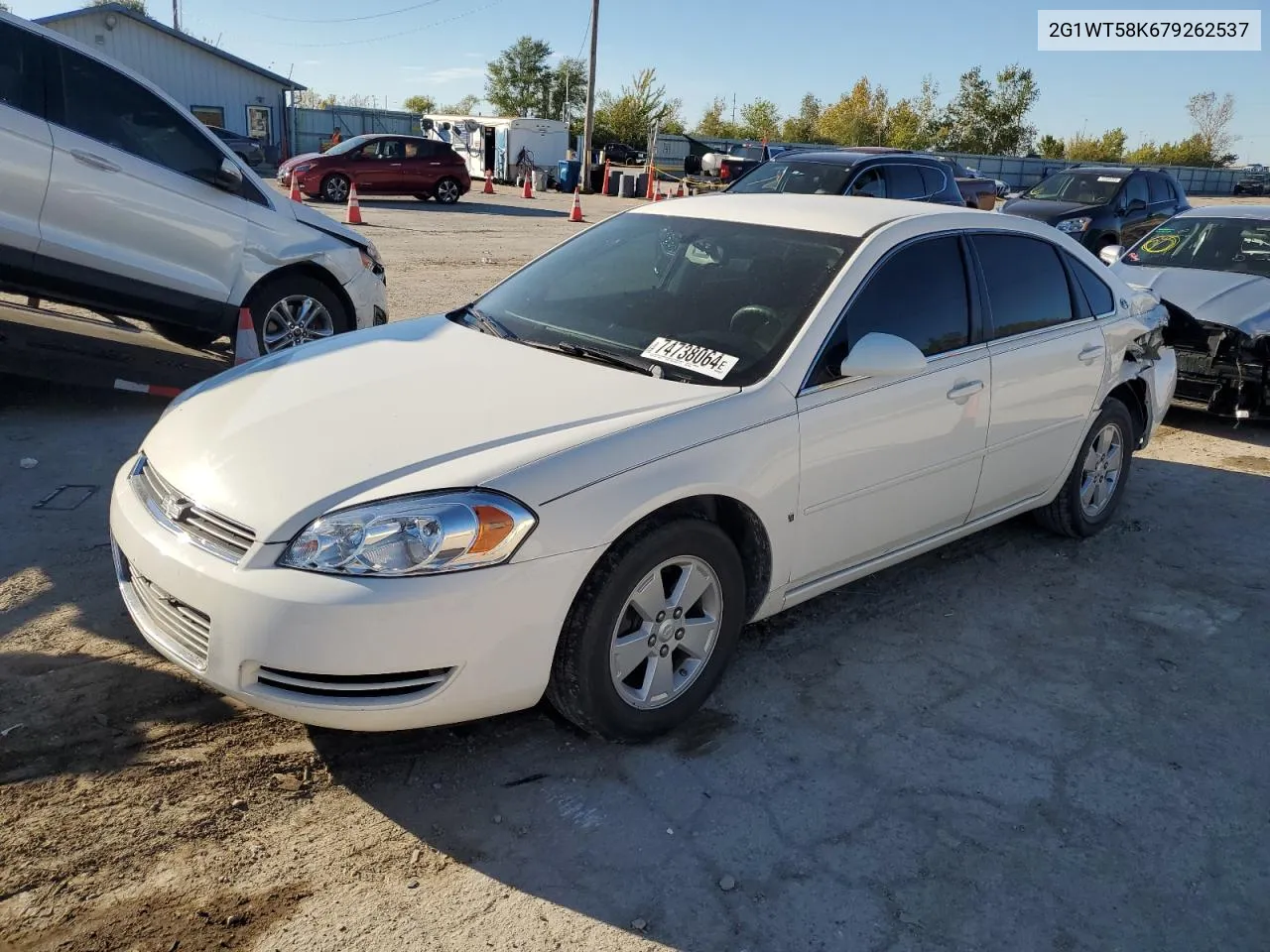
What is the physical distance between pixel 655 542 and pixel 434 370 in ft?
3.60

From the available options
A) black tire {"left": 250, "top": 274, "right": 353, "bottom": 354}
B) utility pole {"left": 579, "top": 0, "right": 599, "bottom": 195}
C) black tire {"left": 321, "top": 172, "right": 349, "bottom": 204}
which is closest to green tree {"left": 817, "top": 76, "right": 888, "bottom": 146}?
utility pole {"left": 579, "top": 0, "right": 599, "bottom": 195}

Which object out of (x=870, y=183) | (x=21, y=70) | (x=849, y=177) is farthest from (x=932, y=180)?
(x=21, y=70)

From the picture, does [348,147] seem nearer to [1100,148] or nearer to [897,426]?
[897,426]

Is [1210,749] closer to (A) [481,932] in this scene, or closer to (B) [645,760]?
(B) [645,760]

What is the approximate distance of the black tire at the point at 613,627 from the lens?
9.55 ft

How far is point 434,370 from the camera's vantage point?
355 centimetres

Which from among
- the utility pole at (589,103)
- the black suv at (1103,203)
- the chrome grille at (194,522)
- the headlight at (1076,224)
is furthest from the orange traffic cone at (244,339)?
the utility pole at (589,103)

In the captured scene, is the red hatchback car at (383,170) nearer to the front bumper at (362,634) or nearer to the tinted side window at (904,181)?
the tinted side window at (904,181)

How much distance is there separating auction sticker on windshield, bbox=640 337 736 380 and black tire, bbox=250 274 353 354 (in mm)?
3760

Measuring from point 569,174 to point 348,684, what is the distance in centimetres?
3011

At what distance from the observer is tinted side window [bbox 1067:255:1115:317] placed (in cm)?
483

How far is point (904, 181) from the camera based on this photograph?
40.5 feet

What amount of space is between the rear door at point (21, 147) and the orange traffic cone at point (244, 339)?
118 centimetres

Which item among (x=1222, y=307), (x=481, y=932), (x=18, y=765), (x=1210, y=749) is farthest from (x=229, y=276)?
(x=1222, y=307)
